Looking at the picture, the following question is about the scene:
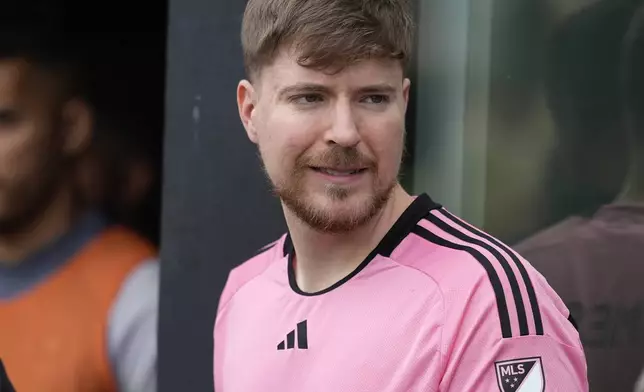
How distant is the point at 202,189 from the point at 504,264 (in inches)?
77.5

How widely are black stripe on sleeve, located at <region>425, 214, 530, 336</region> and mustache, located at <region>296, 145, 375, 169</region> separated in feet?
0.80

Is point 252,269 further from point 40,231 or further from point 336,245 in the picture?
point 40,231

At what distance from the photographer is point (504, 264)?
1.95 m

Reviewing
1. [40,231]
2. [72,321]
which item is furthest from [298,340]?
[40,231]

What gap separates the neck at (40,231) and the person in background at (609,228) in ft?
7.08

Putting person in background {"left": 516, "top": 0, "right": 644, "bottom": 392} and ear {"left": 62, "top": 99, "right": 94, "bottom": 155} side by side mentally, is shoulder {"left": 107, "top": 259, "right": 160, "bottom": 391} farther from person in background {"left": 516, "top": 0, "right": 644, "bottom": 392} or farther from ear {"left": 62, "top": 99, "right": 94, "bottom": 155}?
person in background {"left": 516, "top": 0, "right": 644, "bottom": 392}

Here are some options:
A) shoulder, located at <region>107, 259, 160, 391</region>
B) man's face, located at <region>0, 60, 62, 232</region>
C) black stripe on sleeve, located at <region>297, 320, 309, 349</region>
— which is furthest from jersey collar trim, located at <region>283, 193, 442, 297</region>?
man's face, located at <region>0, 60, 62, 232</region>

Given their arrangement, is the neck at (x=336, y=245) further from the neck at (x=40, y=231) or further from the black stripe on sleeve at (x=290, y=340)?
the neck at (x=40, y=231)

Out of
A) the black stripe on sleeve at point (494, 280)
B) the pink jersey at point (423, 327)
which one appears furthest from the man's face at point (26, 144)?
the black stripe on sleeve at point (494, 280)

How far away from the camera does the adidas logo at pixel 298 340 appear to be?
2202 mm

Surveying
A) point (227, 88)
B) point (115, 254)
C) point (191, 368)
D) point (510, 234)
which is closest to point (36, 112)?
point (115, 254)

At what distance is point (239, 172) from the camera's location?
365 centimetres

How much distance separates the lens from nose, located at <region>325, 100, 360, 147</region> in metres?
2.03

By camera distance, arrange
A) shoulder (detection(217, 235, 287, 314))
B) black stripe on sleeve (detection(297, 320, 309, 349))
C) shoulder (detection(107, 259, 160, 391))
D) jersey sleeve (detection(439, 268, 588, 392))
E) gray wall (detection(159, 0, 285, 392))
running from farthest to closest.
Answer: shoulder (detection(107, 259, 160, 391))
gray wall (detection(159, 0, 285, 392))
shoulder (detection(217, 235, 287, 314))
black stripe on sleeve (detection(297, 320, 309, 349))
jersey sleeve (detection(439, 268, 588, 392))
